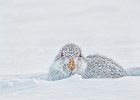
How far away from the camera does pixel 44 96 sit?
14.0ft

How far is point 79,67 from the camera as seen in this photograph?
780 cm

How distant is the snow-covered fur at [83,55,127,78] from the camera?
26.0 feet

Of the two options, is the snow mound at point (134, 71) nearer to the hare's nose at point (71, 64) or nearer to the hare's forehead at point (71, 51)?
the hare's forehead at point (71, 51)

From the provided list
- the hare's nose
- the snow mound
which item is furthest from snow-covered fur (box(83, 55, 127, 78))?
the snow mound

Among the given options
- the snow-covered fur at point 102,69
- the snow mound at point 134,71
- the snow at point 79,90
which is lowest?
the snow mound at point 134,71

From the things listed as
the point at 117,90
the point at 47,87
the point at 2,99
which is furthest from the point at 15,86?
the point at 117,90

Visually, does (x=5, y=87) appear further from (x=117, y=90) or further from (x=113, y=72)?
(x=113, y=72)

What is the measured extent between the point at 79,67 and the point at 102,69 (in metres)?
0.50

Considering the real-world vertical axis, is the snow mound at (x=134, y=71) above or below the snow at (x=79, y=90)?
below

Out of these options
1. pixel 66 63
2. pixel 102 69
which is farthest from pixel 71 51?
pixel 102 69

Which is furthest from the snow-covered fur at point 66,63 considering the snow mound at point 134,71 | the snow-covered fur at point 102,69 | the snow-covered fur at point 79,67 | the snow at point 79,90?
the snow at point 79,90

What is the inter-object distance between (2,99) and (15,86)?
1067mm

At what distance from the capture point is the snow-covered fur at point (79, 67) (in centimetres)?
780

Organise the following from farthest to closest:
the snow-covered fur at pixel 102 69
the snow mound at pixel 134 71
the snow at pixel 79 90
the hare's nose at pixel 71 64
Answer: the snow mound at pixel 134 71 < the snow-covered fur at pixel 102 69 < the hare's nose at pixel 71 64 < the snow at pixel 79 90
